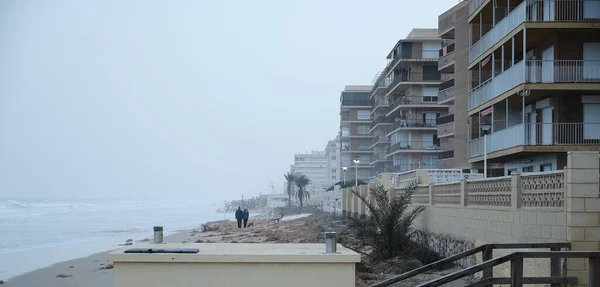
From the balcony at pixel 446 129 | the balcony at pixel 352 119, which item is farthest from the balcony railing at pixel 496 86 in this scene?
the balcony at pixel 352 119

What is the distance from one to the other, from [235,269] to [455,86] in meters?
42.1

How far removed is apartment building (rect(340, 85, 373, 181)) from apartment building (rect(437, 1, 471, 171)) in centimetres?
3088

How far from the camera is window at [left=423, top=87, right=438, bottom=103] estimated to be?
226ft

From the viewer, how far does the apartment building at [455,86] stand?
46.1 meters

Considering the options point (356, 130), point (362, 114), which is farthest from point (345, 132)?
point (362, 114)

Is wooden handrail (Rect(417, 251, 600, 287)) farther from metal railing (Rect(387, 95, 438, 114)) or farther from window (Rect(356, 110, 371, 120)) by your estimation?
window (Rect(356, 110, 371, 120))

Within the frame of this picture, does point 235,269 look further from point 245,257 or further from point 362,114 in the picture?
point 362,114

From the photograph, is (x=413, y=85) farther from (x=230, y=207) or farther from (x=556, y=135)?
(x=230, y=207)

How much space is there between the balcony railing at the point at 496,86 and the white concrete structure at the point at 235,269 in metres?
19.8

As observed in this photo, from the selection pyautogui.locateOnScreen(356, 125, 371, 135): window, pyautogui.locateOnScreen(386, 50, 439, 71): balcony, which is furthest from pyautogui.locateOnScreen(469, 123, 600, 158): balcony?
pyautogui.locateOnScreen(356, 125, 371, 135): window

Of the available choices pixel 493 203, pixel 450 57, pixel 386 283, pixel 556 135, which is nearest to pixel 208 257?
pixel 386 283

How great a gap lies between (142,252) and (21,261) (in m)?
24.6

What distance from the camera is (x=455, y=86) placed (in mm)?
47250

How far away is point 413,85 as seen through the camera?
69.0 m
